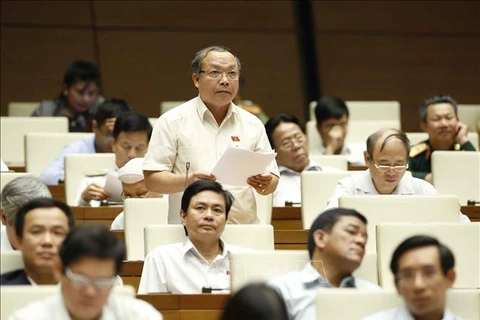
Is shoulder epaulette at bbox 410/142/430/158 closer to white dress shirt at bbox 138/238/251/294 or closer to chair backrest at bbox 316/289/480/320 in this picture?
white dress shirt at bbox 138/238/251/294

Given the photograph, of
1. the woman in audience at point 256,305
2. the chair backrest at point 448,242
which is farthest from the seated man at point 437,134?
the woman in audience at point 256,305

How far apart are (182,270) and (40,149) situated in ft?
9.41

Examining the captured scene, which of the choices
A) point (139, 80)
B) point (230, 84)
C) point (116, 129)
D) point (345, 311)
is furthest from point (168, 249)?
point (139, 80)

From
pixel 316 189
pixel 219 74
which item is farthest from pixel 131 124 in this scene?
pixel 219 74

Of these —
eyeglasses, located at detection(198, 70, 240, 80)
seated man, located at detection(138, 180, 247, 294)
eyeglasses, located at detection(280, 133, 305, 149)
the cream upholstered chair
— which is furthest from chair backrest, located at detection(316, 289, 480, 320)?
eyeglasses, located at detection(280, 133, 305, 149)

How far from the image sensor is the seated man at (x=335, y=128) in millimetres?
8062

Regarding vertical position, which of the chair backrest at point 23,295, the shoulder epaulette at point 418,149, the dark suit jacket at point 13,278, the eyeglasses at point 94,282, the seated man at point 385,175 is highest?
the shoulder epaulette at point 418,149

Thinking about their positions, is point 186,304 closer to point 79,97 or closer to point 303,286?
point 303,286

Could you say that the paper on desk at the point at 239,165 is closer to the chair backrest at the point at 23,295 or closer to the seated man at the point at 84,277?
the chair backrest at the point at 23,295

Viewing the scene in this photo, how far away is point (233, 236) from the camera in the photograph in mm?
5156

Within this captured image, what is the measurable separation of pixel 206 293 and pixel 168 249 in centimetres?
40

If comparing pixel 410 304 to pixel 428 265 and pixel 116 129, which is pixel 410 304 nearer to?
pixel 428 265

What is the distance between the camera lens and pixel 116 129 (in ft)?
22.3

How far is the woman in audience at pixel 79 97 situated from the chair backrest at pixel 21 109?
473mm
